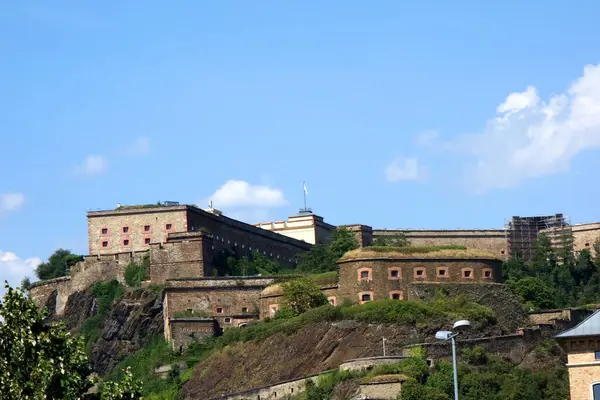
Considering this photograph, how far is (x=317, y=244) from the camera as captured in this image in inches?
5133

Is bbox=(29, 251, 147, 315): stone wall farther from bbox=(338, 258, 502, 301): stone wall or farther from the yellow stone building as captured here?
the yellow stone building

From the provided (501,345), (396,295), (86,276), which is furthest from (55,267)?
(501,345)

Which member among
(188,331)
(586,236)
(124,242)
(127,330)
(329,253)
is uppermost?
(124,242)

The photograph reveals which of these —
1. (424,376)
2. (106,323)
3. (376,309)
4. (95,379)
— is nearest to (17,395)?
(95,379)

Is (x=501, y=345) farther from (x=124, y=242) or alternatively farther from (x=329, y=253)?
(x=124, y=242)

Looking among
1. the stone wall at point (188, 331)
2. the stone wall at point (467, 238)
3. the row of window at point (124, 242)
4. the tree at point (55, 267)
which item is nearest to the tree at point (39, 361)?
the stone wall at point (188, 331)

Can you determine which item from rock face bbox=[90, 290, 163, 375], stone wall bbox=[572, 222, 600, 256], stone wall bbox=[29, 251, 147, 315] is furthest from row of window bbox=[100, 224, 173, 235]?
stone wall bbox=[572, 222, 600, 256]

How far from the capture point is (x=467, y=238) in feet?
465

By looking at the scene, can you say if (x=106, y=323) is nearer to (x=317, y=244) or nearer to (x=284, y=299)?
(x=284, y=299)

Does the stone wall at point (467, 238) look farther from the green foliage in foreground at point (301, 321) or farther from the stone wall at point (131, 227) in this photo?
the green foliage in foreground at point (301, 321)

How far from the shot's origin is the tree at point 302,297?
102 m

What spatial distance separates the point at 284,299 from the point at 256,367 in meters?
8.27

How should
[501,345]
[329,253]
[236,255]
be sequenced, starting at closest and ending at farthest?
[501,345] < [236,255] < [329,253]

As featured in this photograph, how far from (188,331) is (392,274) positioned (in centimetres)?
1383
